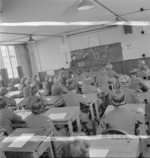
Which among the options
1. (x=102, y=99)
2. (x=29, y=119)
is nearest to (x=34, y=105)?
(x=29, y=119)

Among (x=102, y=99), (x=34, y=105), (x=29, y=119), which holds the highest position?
(x=34, y=105)

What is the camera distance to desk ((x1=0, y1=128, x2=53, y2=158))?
2135 mm

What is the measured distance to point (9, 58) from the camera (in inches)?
428

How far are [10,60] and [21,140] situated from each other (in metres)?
9.19

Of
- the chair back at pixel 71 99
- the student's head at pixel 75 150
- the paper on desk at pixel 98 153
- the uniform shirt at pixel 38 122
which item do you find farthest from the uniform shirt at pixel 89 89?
the student's head at pixel 75 150

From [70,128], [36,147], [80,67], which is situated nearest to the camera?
[36,147]

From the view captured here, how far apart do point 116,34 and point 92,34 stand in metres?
1.13

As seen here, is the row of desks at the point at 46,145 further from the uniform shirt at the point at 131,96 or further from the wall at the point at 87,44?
the wall at the point at 87,44

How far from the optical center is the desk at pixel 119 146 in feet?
5.83

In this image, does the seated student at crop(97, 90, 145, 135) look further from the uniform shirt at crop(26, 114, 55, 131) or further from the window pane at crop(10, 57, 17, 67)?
the window pane at crop(10, 57, 17, 67)

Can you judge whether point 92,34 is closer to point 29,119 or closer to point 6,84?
point 6,84

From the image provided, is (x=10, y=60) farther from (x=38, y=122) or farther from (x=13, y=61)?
(x=38, y=122)

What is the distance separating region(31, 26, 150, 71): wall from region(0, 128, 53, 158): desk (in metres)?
7.71

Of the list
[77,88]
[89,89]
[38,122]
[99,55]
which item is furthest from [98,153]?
[99,55]
